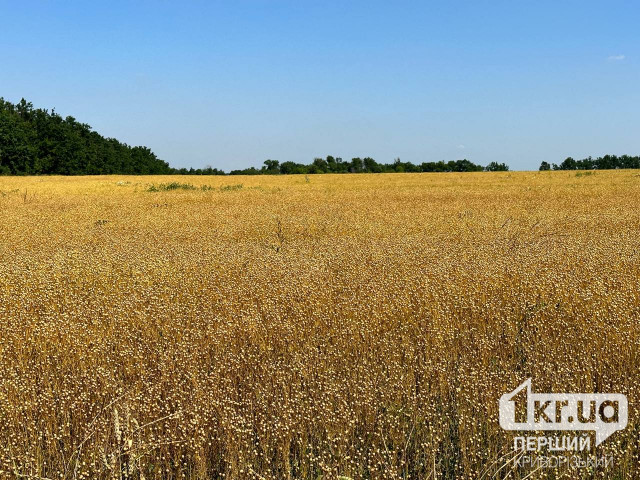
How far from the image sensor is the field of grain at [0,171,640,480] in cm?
317

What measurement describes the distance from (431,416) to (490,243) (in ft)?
20.7

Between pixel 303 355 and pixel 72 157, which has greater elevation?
pixel 72 157

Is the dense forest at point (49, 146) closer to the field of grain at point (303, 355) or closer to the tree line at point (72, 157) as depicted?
the tree line at point (72, 157)

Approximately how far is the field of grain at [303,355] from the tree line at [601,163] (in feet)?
226

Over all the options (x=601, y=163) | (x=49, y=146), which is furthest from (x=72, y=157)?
(x=601, y=163)

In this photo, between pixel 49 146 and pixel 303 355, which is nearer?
pixel 303 355

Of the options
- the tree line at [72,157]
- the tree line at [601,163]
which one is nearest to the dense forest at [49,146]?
the tree line at [72,157]

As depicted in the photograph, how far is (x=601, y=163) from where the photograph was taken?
72.7m

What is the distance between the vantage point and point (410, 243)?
29.9ft

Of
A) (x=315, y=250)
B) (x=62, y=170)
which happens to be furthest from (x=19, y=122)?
(x=315, y=250)

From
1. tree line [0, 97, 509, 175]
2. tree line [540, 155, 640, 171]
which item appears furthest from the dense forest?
tree line [540, 155, 640, 171]

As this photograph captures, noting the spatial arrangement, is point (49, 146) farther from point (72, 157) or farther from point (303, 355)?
point (303, 355)

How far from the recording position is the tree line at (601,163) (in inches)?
2763

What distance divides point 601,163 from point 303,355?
79593 millimetres
